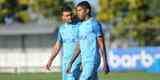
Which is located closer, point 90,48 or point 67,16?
point 90,48

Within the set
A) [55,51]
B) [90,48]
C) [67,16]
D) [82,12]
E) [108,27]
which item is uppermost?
[82,12]

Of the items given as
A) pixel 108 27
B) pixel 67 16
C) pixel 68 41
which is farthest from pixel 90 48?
pixel 108 27

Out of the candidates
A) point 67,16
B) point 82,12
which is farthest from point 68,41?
point 82,12

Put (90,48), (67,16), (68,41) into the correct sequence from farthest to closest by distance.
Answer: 1. (68,41)
2. (67,16)
3. (90,48)

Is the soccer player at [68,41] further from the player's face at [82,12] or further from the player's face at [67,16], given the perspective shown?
the player's face at [82,12]

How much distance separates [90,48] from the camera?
41.7 feet

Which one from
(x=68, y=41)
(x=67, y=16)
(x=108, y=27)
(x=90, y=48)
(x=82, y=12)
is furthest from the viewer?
(x=108, y=27)

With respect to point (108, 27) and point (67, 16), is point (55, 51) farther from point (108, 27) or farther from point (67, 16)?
point (108, 27)

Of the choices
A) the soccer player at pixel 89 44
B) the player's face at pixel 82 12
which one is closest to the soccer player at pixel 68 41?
the soccer player at pixel 89 44

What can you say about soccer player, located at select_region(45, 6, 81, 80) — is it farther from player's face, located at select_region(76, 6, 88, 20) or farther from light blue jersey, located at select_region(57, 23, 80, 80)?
player's face, located at select_region(76, 6, 88, 20)

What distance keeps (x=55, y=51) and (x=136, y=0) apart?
39.6 meters

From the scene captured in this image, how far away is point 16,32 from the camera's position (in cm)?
5275

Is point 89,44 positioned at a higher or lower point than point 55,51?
A: higher

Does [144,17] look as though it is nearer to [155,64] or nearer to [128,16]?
[128,16]
